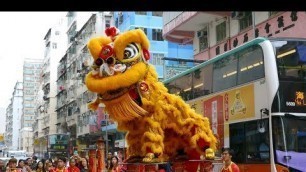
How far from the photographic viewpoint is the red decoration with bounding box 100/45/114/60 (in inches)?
332

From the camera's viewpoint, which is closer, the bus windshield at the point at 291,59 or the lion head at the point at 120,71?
the lion head at the point at 120,71

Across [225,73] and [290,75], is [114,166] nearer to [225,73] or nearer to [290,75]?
[225,73]

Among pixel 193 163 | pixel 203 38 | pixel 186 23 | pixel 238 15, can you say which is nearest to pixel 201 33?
pixel 203 38

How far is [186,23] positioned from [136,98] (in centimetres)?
1490

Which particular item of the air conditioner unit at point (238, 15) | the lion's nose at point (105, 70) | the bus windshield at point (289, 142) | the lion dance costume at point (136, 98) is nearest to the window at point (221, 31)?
the air conditioner unit at point (238, 15)

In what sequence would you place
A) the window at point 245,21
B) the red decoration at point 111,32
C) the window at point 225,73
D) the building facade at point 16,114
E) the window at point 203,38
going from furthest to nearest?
the building facade at point 16,114 < the window at point 203,38 < the window at point 245,21 < the window at point 225,73 < the red decoration at point 111,32

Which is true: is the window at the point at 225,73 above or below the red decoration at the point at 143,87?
above

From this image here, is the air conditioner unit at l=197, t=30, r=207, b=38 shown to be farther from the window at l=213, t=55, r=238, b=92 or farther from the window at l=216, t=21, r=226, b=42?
the window at l=213, t=55, r=238, b=92

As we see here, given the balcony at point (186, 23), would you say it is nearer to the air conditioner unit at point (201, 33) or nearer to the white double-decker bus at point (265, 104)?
the air conditioner unit at point (201, 33)

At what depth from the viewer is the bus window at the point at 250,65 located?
9883 mm

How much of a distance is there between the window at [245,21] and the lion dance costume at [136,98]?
11.4 metres

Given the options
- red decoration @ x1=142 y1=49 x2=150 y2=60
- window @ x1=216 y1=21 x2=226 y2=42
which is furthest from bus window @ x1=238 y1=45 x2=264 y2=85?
window @ x1=216 y1=21 x2=226 y2=42

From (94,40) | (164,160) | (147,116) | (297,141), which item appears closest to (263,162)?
(297,141)

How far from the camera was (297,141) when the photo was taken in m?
9.41
